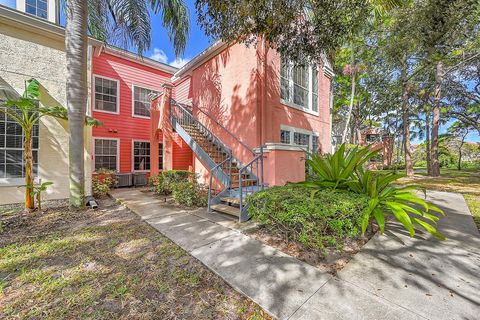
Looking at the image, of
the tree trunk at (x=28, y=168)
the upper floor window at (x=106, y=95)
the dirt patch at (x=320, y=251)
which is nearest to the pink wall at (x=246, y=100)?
Result: the dirt patch at (x=320, y=251)

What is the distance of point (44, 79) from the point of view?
606 cm

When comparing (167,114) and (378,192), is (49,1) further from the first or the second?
(378,192)

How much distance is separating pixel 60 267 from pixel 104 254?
1.71 feet

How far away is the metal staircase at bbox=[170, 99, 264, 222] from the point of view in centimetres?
515

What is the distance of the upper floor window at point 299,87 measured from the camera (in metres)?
8.09

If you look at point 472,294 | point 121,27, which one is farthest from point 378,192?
point 121,27

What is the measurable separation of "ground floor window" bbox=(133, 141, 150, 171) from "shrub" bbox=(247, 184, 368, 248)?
9.87 meters

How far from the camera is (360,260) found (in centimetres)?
302

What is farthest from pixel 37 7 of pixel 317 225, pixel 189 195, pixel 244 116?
pixel 317 225

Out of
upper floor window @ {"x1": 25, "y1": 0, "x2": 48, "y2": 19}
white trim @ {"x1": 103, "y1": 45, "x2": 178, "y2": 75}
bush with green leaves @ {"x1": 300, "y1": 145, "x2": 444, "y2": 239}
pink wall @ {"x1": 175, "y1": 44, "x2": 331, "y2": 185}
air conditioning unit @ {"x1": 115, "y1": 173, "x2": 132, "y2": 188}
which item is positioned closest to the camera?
bush with green leaves @ {"x1": 300, "y1": 145, "x2": 444, "y2": 239}

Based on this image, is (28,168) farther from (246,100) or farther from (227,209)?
(246,100)

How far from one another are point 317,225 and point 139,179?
10244mm

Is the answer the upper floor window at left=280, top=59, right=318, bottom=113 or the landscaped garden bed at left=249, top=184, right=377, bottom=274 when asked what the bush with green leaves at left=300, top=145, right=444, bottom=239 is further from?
the upper floor window at left=280, top=59, right=318, bottom=113

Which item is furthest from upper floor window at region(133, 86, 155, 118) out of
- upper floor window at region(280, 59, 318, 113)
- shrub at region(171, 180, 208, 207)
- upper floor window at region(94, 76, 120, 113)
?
upper floor window at region(280, 59, 318, 113)
